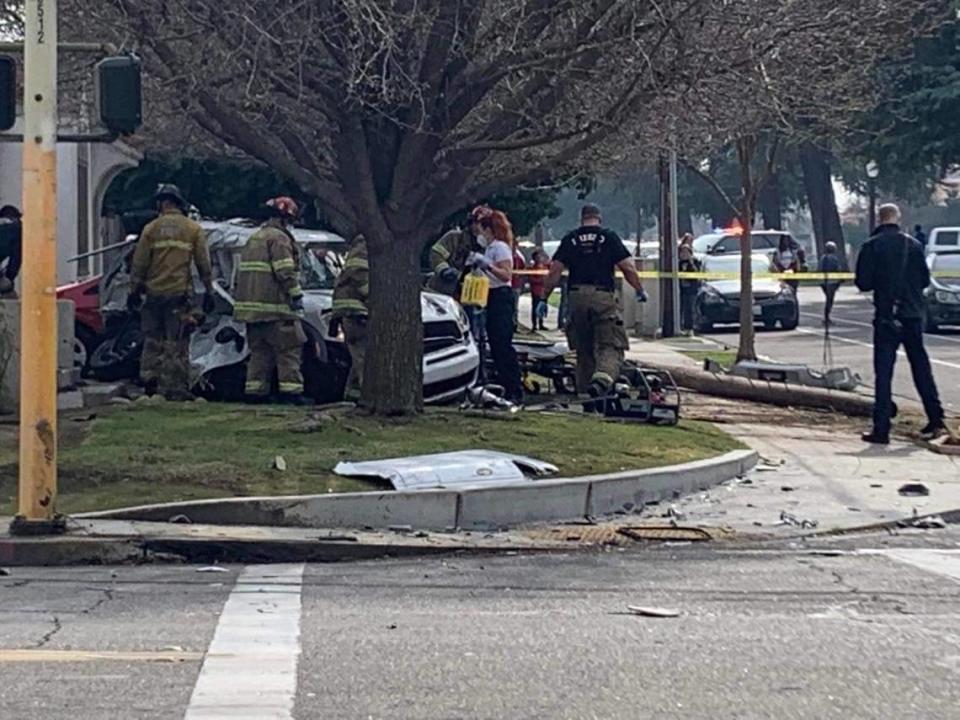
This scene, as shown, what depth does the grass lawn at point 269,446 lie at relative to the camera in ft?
36.1

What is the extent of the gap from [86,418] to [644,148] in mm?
5584

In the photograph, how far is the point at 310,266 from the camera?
16.9 meters

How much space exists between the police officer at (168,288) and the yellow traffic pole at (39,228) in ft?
17.6

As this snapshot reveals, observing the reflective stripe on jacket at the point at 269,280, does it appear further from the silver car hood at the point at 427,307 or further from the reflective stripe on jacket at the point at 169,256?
the silver car hood at the point at 427,307

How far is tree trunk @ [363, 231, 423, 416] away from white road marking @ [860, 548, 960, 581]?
4.56m

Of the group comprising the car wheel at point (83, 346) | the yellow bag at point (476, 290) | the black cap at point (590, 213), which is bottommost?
the car wheel at point (83, 346)

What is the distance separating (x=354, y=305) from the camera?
14781 millimetres

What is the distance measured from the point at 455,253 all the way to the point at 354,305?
2517 millimetres

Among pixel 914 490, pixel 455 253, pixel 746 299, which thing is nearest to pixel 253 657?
pixel 914 490

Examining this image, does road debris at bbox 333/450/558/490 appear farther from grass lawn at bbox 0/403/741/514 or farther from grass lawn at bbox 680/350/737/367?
grass lawn at bbox 680/350/737/367

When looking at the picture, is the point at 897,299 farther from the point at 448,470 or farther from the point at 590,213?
the point at 448,470

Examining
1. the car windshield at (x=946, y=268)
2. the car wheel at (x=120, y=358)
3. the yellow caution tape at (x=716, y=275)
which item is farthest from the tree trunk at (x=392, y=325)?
the car windshield at (x=946, y=268)

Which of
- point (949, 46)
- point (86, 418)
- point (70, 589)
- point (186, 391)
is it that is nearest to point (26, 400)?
point (70, 589)

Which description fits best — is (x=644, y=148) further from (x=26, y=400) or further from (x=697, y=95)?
(x=26, y=400)
